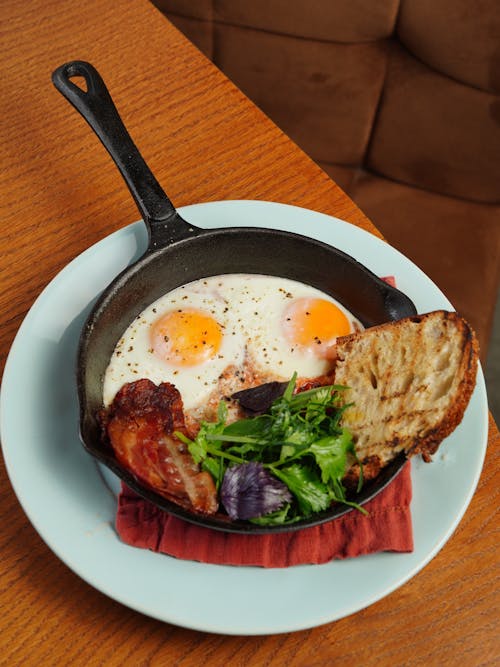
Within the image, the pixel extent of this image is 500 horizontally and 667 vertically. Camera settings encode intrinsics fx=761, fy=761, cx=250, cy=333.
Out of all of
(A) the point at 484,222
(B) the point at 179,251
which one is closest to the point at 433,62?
(A) the point at 484,222

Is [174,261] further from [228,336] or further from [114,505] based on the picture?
[114,505]

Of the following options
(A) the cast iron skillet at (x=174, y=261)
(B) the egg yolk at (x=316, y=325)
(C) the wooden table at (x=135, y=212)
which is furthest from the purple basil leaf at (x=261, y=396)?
(C) the wooden table at (x=135, y=212)

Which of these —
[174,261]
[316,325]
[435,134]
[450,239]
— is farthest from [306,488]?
[435,134]

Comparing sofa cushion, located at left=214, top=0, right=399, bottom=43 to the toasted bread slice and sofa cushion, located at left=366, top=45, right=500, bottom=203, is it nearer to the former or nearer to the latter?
sofa cushion, located at left=366, top=45, right=500, bottom=203

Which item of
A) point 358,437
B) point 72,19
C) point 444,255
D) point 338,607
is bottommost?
point 444,255

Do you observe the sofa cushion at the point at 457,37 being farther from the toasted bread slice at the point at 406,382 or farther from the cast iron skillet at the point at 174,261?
the toasted bread slice at the point at 406,382

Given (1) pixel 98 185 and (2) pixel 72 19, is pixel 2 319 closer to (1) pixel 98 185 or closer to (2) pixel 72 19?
(1) pixel 98 185
